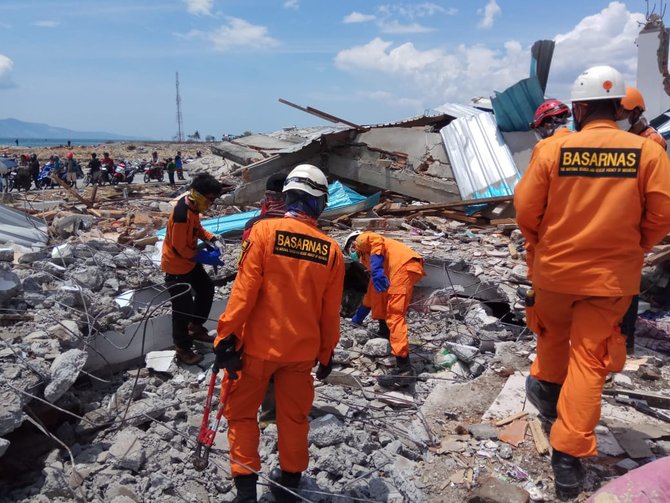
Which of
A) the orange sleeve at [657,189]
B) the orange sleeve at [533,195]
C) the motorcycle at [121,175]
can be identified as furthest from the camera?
the motorcycle at [121,175]

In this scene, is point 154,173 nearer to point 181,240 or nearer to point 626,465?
point 181,240

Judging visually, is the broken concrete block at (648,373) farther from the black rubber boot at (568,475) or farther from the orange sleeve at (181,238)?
the orange sleeve at (181,238)

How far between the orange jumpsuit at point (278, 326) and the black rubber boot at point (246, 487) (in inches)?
1.6

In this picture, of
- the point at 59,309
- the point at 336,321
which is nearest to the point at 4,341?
the point at 59,309

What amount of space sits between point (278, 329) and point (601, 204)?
5.36 feet

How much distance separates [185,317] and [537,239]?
9.98 feet

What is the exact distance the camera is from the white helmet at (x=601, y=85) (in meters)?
2.56

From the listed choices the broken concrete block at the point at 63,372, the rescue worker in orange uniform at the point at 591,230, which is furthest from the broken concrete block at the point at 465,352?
the broken concrete block at the point at 63,372

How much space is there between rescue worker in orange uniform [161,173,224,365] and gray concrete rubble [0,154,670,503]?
207 mm

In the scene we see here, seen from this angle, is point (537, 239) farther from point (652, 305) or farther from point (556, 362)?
point (652, 305)

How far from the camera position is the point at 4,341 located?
11.7 feet

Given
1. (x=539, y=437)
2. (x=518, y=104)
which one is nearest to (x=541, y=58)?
(x=518, y=104)

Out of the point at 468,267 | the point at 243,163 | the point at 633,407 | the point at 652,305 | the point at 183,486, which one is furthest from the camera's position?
the point at 243,163

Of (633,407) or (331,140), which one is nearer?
(633,407)
